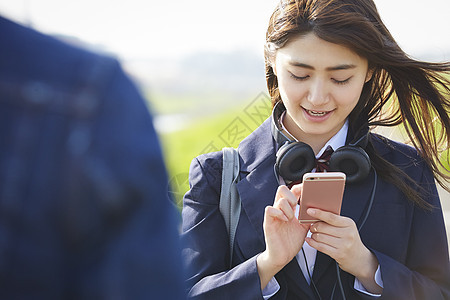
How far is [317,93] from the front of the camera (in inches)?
86.8

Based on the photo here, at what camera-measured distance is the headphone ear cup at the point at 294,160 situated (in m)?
2.22

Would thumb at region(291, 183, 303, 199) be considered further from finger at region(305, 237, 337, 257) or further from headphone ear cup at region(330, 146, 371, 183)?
headphone ear cup at region(330, 146, 371, 183)

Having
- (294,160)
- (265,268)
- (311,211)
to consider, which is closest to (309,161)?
(294,160)

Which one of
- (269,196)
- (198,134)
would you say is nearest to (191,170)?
(269,196)

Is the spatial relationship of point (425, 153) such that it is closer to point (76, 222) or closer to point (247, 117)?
point (247, 117)

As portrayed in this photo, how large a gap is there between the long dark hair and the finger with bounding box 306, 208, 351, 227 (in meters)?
0.41

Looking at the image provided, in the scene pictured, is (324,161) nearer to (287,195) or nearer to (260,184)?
(260,184)

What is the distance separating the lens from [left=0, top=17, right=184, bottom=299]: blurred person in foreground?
683 mm

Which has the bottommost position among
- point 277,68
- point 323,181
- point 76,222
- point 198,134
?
point 198,134

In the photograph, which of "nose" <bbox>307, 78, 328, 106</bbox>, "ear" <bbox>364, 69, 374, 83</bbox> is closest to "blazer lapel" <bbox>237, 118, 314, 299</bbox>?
"nose" <bbox>307, 78, 328, 106</bbox>

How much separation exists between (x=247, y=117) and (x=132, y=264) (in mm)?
2661

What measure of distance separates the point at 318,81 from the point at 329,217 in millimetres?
563

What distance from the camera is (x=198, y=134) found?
18.4 feet

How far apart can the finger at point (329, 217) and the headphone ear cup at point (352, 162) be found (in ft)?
1.03
